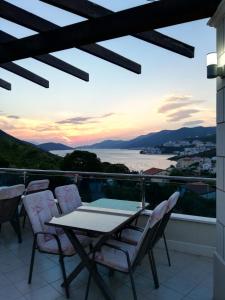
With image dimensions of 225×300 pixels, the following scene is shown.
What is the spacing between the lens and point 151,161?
461 cm

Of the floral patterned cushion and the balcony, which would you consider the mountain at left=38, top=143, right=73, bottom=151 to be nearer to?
the balcony

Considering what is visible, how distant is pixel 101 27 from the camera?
9.18 ft

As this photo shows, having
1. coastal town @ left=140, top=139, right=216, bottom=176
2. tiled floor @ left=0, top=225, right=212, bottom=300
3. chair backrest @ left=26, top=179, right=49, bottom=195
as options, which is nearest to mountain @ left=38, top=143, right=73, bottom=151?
chair backrest @ left=26, top=179, right=49, bottom=195

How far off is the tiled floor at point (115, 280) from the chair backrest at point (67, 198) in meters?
0.66

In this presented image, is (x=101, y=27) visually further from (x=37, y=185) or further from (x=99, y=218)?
(x=37, y=185)

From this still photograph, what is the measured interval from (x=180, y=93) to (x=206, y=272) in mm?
4268

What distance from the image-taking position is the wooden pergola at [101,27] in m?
2.45

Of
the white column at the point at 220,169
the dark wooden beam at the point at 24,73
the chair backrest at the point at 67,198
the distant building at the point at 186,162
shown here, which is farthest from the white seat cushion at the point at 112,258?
the dark wooden beam at the point at 24,73

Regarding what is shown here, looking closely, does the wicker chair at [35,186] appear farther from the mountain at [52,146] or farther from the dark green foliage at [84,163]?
the mountain at [52,146]

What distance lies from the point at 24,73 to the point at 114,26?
248 cm

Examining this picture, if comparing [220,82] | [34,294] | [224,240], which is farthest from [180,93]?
[34,294]

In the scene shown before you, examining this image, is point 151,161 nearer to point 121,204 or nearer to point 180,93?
point 121,204

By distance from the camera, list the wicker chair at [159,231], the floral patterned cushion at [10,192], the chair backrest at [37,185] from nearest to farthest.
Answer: the wicker chair at [159,231] → the floral patterned cushion at [10,192] → the chair backrest at [37,185]

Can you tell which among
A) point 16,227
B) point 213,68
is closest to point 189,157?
point 213,68
